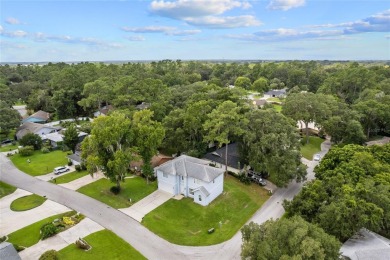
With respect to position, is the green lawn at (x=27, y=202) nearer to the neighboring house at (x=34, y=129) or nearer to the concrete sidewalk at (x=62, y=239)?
the concrete sidewalk at (x=62, y=239)

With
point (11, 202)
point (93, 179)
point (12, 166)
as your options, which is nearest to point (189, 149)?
point (93, 179)

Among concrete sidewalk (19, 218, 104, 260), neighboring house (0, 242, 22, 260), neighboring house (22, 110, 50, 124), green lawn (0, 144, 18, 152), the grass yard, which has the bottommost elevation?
the grass yard

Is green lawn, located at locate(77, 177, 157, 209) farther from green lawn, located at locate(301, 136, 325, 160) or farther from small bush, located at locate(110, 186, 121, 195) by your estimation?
green lawn, located at locate(301, 136, 325, 160)

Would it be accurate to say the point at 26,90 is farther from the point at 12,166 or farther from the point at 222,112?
the point at 222,112

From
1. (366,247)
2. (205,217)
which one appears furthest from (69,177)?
(366,247)

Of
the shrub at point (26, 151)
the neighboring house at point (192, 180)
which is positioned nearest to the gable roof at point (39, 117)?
the shrub at point (26, 151)

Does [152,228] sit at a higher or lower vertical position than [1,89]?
lower

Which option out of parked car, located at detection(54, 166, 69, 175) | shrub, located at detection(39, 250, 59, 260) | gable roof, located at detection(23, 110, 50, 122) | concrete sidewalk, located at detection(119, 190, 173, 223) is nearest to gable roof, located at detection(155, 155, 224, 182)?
concrete sidewalk, located at detection(119, 190, 173, 223)
